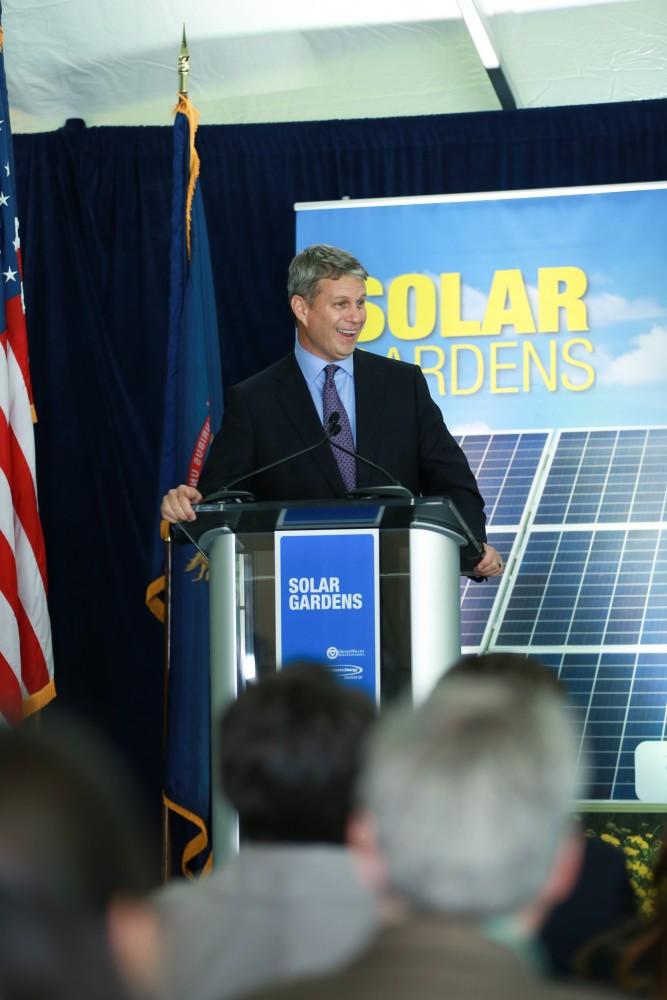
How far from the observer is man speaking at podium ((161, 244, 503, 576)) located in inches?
152

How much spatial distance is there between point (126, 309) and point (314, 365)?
8.52 ft

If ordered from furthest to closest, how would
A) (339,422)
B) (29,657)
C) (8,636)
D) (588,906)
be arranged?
1. (29,657)
2. (8,636)
3. (339,422)
4. (588,906)

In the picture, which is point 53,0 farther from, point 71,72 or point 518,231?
point 518,231

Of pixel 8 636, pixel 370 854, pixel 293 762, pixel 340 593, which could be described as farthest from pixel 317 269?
pixel 370 854

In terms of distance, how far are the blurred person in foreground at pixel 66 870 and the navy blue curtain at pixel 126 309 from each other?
5.48 meters

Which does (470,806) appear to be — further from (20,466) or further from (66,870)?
(20,466)

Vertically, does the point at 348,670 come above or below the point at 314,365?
below

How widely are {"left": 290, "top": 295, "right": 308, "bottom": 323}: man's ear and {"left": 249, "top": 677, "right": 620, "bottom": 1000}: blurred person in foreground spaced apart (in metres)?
3.06

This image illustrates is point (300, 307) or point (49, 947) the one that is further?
point (300, 307)

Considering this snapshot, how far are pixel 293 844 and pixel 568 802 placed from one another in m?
0.54

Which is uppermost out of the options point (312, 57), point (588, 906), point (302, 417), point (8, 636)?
point (312, 57)

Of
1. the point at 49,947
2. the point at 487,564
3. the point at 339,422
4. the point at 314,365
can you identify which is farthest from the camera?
the point at 314,365

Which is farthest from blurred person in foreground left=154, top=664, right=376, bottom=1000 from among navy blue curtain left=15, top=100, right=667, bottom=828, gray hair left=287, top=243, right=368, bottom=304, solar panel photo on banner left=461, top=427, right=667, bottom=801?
navy blue curtain left=15, top=100, right=667, bottom=828

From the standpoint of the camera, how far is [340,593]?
3.07 metres
